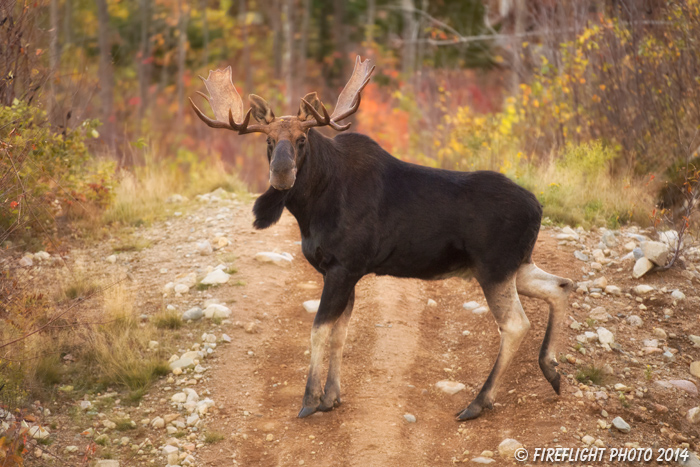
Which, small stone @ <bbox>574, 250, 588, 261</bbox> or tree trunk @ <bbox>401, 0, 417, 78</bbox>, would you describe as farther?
tree trunk @ <bbox>401, 0, 417, 78</bbox>

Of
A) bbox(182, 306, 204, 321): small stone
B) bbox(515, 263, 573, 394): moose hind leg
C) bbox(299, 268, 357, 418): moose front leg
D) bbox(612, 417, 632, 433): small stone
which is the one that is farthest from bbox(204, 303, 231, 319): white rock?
bbox(612, 417, 632, 433): small stone

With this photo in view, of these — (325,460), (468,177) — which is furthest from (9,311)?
(468,177)

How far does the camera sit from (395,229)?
5867mm

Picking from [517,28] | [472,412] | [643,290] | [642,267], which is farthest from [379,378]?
[517,28]

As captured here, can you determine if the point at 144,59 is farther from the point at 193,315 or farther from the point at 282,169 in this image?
the point at 282,169

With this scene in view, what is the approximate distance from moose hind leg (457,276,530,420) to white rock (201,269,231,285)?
3.46 meters

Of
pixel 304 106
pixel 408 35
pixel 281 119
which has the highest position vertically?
pixel 408 35

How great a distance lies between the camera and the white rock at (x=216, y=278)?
8.03 meters

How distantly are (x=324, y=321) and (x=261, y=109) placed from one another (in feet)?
6.12

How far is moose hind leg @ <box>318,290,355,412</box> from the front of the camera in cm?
590

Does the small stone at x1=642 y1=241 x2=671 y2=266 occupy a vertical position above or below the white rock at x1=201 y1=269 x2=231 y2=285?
above

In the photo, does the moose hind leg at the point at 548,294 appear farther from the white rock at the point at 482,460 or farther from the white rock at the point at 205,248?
the white rock at the point at 205,248

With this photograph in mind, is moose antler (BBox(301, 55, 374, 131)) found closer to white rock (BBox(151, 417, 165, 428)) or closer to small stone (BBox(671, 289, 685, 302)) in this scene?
white rock (BBox(151, 417, 165, 428))

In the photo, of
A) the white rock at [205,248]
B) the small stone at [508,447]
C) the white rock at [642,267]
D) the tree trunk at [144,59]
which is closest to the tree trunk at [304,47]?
the tree trunk at [144,59]
